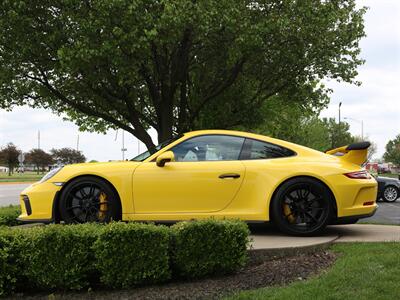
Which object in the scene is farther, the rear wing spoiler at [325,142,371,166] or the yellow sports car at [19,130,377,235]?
the rear wing spoiler at [325,142,371,166]

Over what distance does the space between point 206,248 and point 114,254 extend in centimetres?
82

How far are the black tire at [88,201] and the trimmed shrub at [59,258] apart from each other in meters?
1.41

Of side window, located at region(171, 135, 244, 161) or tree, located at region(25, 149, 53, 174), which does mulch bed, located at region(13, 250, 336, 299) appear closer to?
side window, located at region(171, 135, 244, 161)

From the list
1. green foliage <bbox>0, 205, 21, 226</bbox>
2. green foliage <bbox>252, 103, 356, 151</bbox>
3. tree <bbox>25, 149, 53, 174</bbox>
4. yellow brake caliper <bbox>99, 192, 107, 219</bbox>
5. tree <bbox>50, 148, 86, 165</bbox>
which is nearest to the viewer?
yellow brake caliper <bbox>99, 192, 107, 219</bbox>

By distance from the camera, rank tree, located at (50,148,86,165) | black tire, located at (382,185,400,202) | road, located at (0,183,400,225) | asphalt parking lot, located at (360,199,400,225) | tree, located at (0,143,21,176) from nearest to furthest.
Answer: asphalt parking lot, located at (360,199,400,225), road, located at (0,183,400,225), black tire, located at (382,185,400,202), tree, located at (0,143,21,176), tree, located at (50,148,86,165)

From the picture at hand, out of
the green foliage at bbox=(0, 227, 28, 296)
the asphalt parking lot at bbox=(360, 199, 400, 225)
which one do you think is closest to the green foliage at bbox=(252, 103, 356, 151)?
the asphalt parking lot at bbox=(360, 199, 400, 225)

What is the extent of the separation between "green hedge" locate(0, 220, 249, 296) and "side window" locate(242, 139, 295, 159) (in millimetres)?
1688

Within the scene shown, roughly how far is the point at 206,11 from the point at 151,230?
796 cm

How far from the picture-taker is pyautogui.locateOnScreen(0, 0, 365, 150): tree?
11008 millimetres

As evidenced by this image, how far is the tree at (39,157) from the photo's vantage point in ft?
262

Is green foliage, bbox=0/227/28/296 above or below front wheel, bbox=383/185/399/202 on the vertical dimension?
above

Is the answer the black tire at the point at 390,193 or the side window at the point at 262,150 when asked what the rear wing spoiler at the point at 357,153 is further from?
the black tire at the point at 390,193

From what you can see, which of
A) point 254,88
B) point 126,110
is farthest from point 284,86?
point 126,110

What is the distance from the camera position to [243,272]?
15.0 ft
